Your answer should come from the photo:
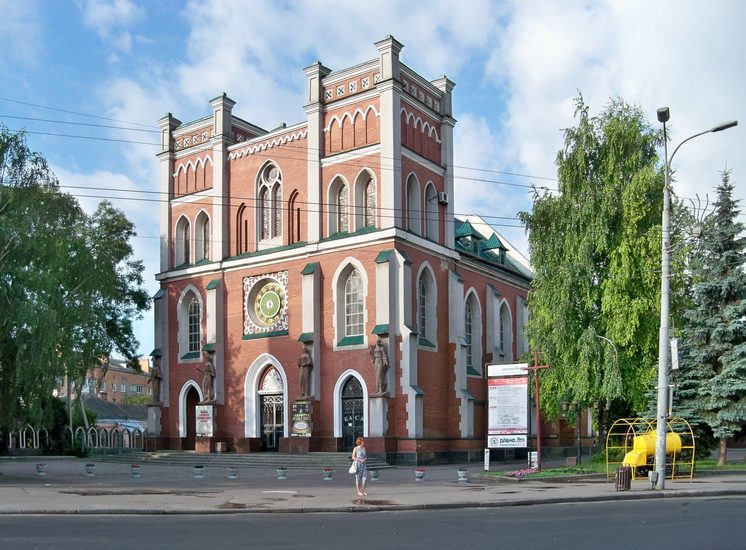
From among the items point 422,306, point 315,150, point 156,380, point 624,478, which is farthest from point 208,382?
point 624,478

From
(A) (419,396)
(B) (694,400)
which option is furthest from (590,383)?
(A) (419,396)

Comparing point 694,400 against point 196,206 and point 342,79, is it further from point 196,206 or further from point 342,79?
point 196,206

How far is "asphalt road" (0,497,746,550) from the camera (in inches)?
442

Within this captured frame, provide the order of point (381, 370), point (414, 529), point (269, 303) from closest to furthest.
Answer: point (414, 529) < point (381, 370) < point (269, 303)

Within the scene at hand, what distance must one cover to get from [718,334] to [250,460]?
19.9 meters

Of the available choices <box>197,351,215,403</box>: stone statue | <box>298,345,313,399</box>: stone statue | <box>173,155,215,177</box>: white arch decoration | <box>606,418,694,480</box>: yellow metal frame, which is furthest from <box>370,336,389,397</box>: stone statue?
<box>173,155,215,177</box>: white arch decoration

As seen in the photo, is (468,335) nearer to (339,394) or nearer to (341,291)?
(341,291)

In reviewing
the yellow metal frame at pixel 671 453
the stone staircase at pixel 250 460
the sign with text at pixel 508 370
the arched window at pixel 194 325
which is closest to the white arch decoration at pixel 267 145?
the arched window at pixel 194 325

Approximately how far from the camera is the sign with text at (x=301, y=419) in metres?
33.9

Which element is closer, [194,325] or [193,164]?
[194,325]

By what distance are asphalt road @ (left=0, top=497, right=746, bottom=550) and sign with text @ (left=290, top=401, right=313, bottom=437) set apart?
17961 millimetres

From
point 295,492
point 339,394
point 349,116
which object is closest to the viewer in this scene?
point 295,492

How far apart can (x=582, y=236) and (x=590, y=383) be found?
18.7 ft

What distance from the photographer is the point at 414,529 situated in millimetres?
13219
